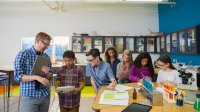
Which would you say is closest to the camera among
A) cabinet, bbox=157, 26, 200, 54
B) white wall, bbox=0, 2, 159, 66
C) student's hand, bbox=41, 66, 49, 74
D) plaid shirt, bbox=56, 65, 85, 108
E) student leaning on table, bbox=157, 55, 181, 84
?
student's hand, bbox=41, 66, 49, 74

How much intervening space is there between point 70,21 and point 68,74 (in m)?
4.72

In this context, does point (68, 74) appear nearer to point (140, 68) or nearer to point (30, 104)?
point (30, 104)

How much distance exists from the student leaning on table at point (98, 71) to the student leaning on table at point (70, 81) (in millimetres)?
173

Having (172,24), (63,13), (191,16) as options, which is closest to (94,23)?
(63,13)

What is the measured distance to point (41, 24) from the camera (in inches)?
258

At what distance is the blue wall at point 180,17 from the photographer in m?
4.23

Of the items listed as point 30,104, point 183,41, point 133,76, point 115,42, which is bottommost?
point 30,104

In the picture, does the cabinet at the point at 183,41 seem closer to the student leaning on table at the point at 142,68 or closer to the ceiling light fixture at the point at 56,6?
the student leaning on table at the point at 142,68

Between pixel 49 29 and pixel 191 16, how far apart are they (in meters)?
4.81

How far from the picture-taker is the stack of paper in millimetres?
1644

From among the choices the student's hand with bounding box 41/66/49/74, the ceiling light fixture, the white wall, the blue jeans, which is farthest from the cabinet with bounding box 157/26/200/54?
the ceiling light fixture

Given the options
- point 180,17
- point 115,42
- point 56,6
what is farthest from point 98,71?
point 56,6

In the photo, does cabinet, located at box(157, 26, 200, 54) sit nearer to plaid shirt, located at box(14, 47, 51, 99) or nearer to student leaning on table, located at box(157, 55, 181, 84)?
student leaning on table, located at box(157, 55, 181, 84)

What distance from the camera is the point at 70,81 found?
2209mm
